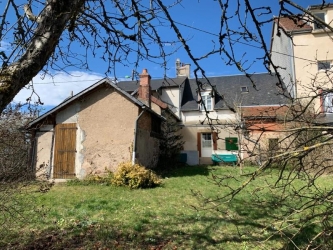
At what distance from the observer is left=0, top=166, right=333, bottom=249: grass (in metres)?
4.91

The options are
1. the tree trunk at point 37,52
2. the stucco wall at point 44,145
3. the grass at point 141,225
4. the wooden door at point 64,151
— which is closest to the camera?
the tree trunk at point 37,52

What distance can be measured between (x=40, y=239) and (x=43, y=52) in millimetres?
4222

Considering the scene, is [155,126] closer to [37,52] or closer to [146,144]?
[146,144]

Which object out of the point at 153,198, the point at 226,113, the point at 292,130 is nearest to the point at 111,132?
the point at 153,198

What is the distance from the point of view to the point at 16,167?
471cm

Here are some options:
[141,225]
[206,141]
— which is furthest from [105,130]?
[206,141]

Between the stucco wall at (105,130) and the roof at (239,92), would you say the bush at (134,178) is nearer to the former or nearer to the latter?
the stucco wall at (105,130)

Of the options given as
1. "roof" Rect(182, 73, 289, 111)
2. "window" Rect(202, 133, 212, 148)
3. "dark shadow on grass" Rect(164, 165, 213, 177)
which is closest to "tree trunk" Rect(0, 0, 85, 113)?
"dark shadow on grass" Rect(164, 165, 213, 177)

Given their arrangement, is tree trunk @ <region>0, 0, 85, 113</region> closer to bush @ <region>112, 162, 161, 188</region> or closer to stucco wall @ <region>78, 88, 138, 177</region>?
bush @ <region>112, 162, 161, 188</region>

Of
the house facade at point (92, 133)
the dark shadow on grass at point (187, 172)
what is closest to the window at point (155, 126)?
the house facade at point (92, 133)

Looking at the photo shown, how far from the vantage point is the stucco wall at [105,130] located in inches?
518

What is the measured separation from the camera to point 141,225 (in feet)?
19.2

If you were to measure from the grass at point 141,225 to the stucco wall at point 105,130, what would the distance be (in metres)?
4.61

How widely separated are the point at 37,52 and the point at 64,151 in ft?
40.8
